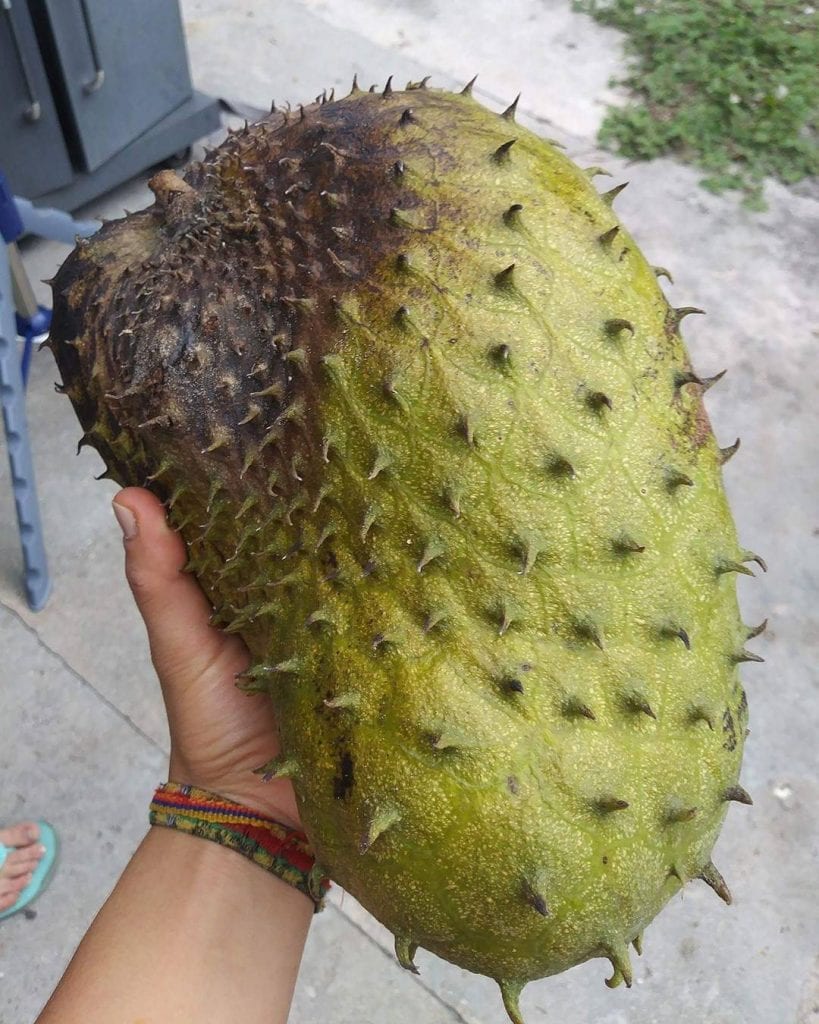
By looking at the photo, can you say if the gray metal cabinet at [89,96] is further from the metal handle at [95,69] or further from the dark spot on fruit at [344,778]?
the dark spot on fruit at [344,778]

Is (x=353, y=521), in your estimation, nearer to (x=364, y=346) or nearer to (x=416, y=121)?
(x=364, y=346)

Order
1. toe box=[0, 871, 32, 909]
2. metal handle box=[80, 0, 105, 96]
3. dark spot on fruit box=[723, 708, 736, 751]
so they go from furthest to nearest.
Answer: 1. metal handle box=[80, 0, 105, 96]
2. toe box=[0, 871, 32, 909]
3. dark spot on fruit box=[723, 708, 736, 751]

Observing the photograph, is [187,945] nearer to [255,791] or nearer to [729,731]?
[255,791]

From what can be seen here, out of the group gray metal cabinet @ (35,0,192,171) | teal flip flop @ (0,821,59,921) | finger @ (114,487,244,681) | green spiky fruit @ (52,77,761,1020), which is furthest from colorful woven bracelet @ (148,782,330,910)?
gray metal cabinet @ (35,0,192,171)

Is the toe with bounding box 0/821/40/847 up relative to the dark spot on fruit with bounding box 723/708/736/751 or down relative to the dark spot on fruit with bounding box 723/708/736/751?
down

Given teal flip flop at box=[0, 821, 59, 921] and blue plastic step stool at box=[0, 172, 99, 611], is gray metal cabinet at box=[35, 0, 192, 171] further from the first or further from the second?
teal flip flop at box=[0, 821, 59, 921]

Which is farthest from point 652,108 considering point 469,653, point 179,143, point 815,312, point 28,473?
point 469,653
